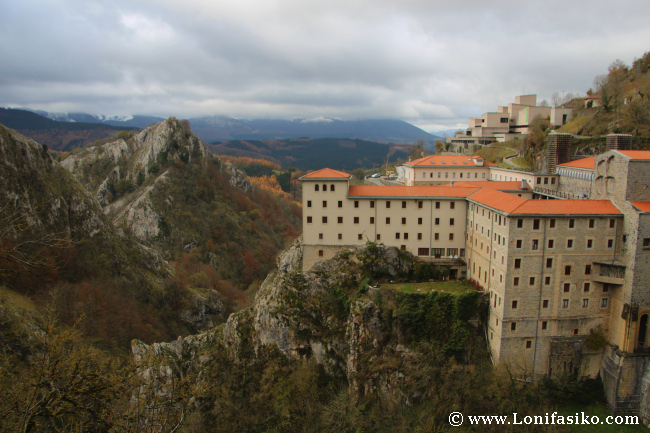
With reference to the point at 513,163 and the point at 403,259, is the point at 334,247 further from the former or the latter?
the point at 513,163

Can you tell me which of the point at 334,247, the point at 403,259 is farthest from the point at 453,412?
the point at 334,247

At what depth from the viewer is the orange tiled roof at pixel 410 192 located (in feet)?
159

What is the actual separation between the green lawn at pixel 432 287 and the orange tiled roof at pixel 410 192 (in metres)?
10.1

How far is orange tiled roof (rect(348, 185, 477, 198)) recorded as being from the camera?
4842cm

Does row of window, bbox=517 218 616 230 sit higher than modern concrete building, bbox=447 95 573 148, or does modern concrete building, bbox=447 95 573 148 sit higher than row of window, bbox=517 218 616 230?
modern concrete building, bbox=447 95 573 148

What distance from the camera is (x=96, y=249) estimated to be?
74875 millimetres

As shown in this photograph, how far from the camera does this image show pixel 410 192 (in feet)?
161

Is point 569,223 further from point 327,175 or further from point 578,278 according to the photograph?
point 327,175

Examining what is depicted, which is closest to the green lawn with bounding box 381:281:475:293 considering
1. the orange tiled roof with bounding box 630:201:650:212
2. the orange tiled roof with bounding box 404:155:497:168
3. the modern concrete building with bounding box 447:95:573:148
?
the orange tiled roof with bounding box 630:201:650:212

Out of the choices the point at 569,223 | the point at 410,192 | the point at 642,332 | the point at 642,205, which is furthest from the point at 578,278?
the point at 410,192

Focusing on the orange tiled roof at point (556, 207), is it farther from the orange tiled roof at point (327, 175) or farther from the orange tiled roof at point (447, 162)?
the orange tiled roof at point (447, 162)

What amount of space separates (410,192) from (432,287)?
1144 cm

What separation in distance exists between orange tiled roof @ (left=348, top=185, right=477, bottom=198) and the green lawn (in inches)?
397

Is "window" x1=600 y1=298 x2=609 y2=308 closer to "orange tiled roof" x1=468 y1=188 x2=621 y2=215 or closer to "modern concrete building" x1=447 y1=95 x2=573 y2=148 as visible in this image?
"orange tiled roof" x1=468 y1=188 x2=621 y2=215
